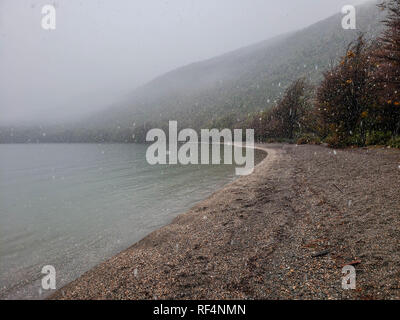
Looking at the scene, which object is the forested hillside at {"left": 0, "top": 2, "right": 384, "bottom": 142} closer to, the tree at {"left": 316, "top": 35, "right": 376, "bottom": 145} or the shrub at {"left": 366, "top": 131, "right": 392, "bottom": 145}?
the tree at {"left": 316, "top": 35, "right": 376, "bottom": 145}

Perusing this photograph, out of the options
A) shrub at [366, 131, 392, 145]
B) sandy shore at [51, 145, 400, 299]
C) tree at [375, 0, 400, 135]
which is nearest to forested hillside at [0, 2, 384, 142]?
shrub at [366, 131, 392, 145]

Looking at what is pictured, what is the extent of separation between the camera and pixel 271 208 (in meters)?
7.93

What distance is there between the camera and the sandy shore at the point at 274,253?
3.70m

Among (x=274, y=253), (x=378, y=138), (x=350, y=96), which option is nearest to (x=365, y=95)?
(x=350, y=96)

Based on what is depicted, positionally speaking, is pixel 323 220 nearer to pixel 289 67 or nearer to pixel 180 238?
pixel 180 238

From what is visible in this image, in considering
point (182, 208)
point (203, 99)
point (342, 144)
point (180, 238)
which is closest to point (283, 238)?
point (180, 238)

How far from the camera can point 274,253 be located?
4871mm

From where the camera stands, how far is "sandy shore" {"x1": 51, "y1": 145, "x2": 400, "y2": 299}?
146 inches

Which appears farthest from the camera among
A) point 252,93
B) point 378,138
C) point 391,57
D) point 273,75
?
point 273,75

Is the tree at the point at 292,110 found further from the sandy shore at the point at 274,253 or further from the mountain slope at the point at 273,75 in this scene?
the mountain slope at the point at 273,75

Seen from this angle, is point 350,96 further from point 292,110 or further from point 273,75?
point 273,75

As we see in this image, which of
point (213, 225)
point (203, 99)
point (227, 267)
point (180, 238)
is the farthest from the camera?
point (203, 99)


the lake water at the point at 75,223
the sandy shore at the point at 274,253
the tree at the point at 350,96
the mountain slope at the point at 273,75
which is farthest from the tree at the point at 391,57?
the mountain slope at the point at 273,75
